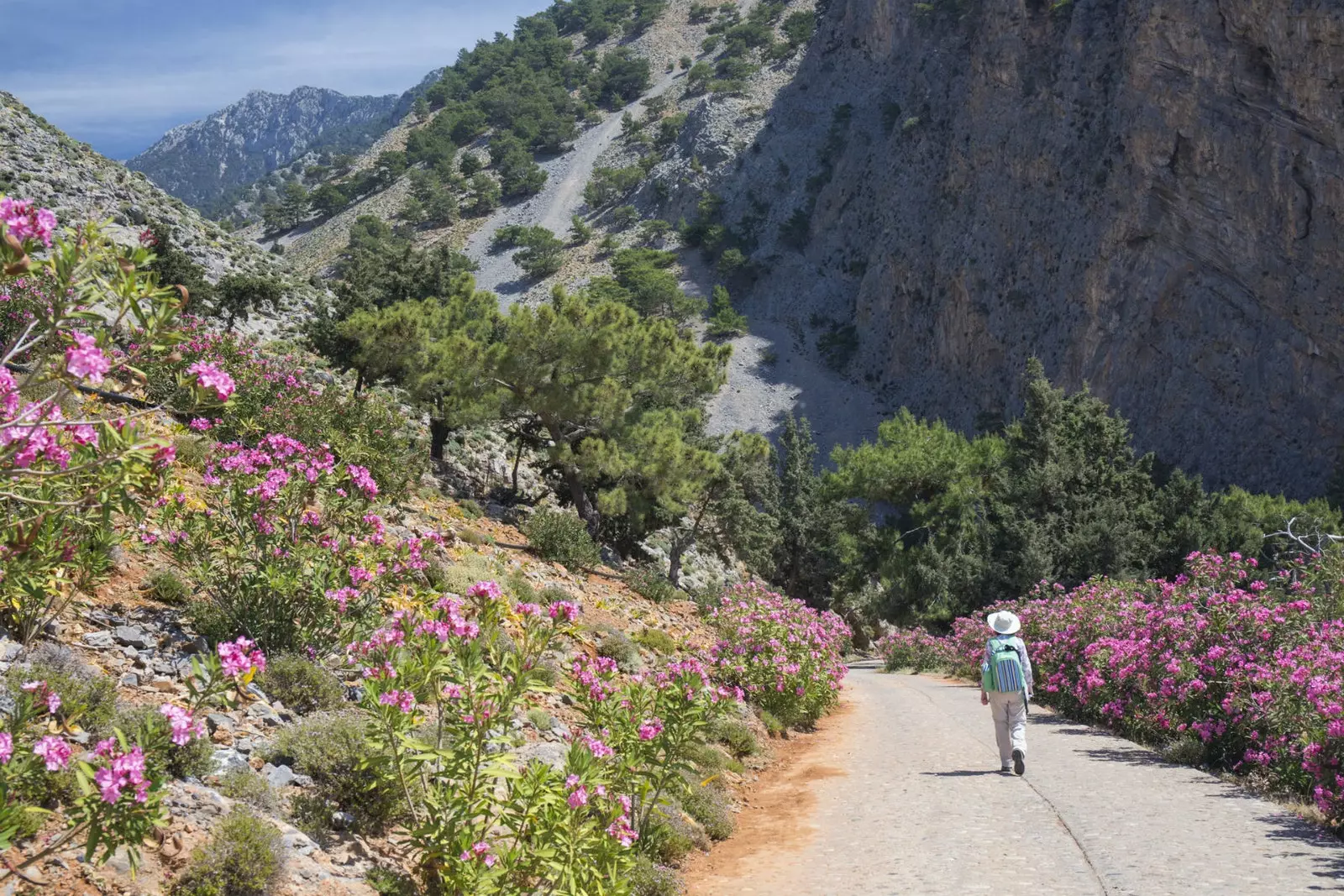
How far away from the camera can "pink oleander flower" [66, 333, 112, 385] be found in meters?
Result: 2.83

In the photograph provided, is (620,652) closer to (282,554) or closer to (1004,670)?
(1004,670)

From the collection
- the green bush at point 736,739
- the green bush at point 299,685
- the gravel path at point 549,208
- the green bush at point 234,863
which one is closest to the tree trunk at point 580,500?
→ the green bush at point 736,739

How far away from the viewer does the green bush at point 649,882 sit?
559 cm

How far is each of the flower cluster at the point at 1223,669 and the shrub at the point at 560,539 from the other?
7567mm

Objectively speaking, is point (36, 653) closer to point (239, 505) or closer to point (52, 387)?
point (239, 505)

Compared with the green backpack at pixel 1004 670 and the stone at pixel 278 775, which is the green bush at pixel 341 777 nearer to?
the stone at pixel 278 775

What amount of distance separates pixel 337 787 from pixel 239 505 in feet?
7.19

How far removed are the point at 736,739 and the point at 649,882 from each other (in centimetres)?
480

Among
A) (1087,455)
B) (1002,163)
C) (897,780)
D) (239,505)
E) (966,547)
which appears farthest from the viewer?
(1002,163)

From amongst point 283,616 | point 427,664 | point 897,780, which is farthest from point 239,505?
point 897,780

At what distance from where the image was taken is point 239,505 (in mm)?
6523

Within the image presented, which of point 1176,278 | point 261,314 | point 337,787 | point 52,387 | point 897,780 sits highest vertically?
point 1176,278

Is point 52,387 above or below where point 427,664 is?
above

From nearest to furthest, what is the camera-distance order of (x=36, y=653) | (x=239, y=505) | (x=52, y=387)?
(x=36, y=653), (x=239, y=505), (x=52, y=387)
